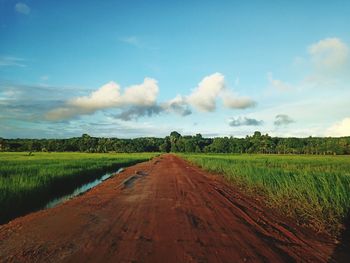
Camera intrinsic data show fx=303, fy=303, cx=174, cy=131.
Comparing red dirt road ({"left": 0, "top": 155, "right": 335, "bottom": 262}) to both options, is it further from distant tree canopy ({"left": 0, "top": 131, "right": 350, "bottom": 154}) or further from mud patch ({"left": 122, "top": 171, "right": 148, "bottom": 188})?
distant tree canopy ({"left": 0, "top": 131, "right": 350, "bottom": 154})

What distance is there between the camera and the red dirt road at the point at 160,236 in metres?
5.54

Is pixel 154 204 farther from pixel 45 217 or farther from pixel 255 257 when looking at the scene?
pixel 255 257

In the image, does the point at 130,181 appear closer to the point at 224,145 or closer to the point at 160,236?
the point at 160,236

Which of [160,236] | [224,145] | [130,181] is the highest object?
[224,145]

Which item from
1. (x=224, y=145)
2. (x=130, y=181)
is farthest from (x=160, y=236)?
(x=224, y=145)

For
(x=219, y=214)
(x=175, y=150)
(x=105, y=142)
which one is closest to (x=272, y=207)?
(x=219, y=214)

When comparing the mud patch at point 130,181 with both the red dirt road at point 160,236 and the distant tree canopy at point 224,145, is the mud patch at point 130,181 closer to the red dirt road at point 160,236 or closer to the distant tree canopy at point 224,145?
the red dirt road at point 160,236

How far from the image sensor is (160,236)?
6.80 metres

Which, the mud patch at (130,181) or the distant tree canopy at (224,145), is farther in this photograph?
the distant tree canopy at (224,145)

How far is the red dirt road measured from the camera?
18.2 ft

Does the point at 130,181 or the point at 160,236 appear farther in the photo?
the point at 130,181

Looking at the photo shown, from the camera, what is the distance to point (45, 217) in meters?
9.57

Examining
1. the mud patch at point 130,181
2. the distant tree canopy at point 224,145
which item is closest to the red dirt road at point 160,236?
the mud patch at point 130,181

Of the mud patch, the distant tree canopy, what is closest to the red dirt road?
the mud patch
